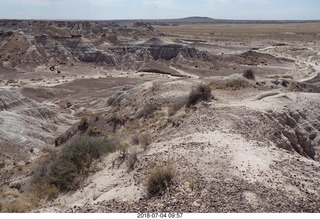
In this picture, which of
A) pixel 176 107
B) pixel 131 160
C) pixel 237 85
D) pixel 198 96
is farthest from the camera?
pixel 237 85

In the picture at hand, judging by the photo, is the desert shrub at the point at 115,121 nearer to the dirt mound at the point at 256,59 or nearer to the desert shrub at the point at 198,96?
the desert shrub at the point at 198,96

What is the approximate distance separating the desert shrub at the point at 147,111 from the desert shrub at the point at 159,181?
11.3m

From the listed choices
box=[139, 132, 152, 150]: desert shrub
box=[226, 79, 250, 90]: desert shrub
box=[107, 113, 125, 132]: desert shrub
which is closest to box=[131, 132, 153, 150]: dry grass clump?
box=[139, 132, 152, 150]: desert shrub

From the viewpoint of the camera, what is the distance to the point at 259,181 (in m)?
9.25

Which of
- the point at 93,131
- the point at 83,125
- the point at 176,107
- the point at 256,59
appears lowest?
the point at 256,59

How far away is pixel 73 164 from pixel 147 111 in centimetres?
875

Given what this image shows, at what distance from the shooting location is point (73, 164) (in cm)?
1303

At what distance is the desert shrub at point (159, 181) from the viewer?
9258 millimetres

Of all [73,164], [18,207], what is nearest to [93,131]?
[73,164]

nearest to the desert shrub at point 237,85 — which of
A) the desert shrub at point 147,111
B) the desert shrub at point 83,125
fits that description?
the desert shrub at point 147,111

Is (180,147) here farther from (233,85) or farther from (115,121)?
(233,85)

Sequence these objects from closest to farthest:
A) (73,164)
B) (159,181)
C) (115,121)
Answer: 1. (159,181)
2. (73,164)
3. (115,121)

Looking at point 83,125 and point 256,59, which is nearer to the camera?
point 83,125

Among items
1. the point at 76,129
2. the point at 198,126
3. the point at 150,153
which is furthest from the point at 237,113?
the point at 76,129
